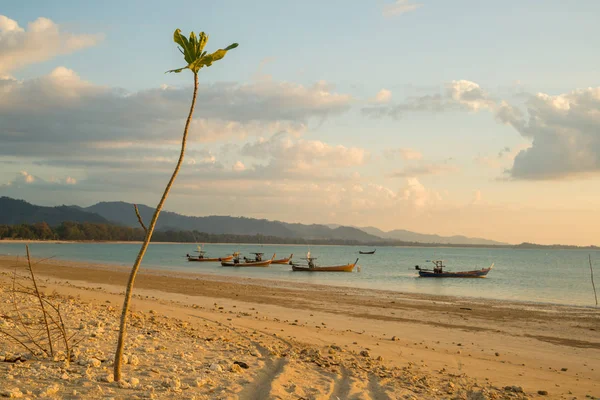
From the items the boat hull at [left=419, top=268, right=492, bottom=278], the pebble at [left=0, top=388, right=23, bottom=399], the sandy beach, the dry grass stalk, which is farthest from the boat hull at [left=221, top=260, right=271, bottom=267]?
the pebble at [left=0, top=388, right=23, bottom=399]

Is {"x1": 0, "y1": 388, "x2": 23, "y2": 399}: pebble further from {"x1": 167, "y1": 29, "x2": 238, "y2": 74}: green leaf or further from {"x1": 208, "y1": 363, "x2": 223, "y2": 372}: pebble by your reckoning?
{"x1": 167, "y1": 29, "x2": 238, "y2": 74}: green leaf

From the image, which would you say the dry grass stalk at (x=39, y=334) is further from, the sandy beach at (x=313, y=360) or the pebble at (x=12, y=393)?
the pebble at (x=12, y=393)

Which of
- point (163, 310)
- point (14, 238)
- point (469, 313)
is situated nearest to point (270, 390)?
point (163, 310)

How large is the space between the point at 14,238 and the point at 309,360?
213 metres

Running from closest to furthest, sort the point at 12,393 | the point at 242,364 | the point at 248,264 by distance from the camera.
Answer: the point at 12,393 < the point at 242,364 < the point at 248,264

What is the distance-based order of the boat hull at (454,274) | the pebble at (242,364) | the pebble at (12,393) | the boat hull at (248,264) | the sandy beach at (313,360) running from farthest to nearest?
the boat hull at (248,264) → the boat hull at (454,274) → the pebble at (242,364) → the sandy beach at (313,360) → the pebble at (12,393)

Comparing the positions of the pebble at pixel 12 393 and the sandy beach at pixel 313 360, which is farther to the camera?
the sandy beach at pixel 313 360

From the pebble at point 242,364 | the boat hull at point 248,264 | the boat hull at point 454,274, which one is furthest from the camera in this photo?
the boat hull at point 248,264

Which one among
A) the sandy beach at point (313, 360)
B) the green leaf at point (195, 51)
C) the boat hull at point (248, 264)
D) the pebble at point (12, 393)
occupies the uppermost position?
the green leaf at point (195, 51)

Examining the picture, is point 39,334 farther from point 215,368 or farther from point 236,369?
point 236,369

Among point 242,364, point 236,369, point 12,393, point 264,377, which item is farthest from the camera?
point 242,364

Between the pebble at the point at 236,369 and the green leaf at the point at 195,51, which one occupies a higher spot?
the green leaf at the point at 195,51

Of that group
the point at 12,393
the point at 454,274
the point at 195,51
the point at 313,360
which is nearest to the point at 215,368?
the point at 313,360

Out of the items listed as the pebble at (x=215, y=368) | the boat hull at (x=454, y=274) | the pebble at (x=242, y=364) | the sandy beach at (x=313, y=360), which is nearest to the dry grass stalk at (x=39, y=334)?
the sandy beach at (x=313, y=360)
